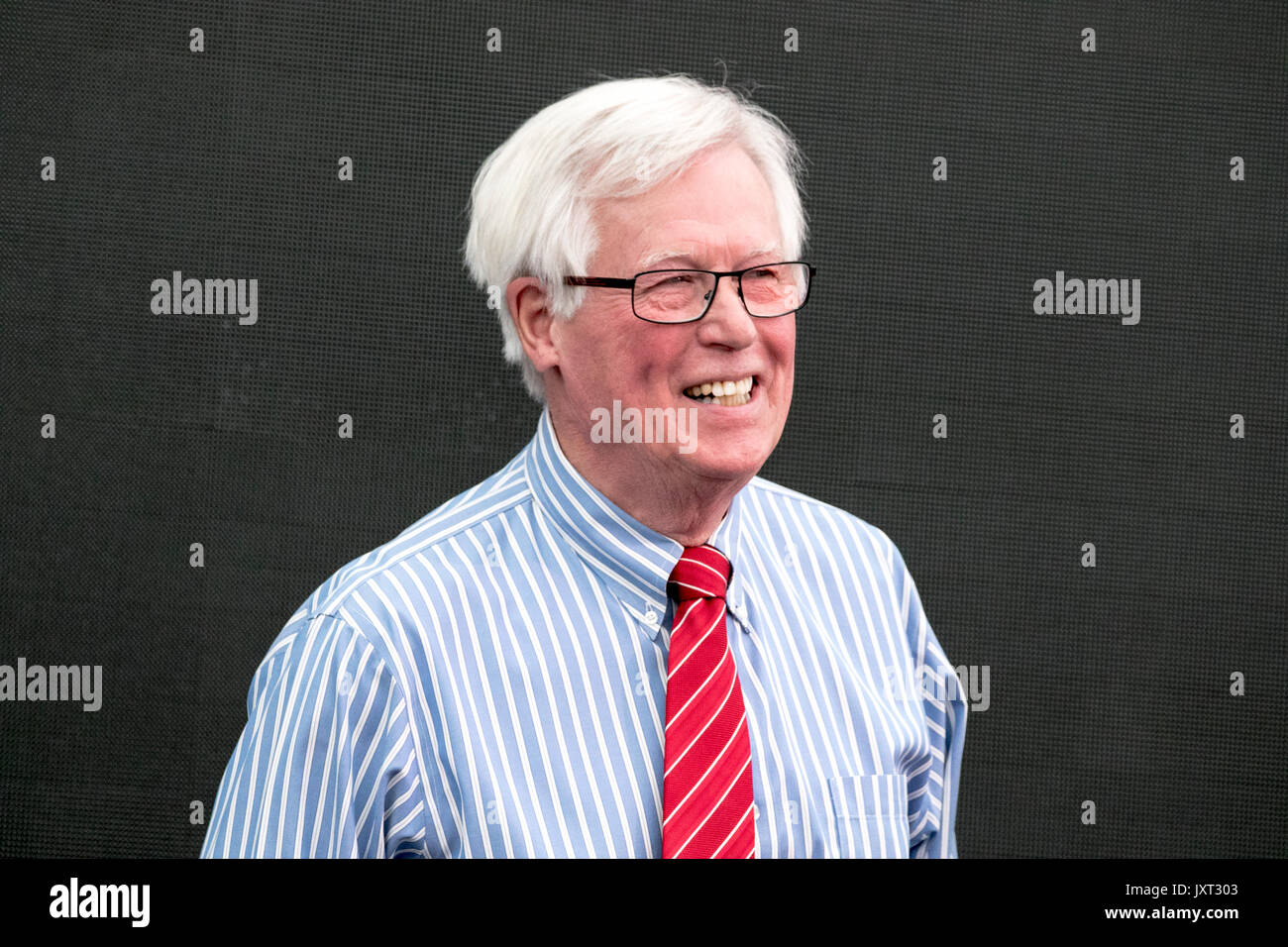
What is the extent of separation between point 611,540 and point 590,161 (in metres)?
0.47

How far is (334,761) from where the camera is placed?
1388 millimetres

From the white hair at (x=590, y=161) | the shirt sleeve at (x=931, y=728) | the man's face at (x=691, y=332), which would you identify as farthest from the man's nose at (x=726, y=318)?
the shirt sleeve at (x=931, y=728)

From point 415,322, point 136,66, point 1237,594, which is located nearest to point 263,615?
point 415,322

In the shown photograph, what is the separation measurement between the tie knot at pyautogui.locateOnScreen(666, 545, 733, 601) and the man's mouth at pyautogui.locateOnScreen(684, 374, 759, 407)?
0.64 ft

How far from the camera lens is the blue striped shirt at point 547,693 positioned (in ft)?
4.61

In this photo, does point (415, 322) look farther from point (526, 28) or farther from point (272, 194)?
point (526, 28)

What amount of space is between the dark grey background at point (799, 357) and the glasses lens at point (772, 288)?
131 centimetres

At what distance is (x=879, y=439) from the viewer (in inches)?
114

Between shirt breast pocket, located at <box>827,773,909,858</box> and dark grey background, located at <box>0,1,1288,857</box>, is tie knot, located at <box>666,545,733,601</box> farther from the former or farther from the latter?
dark grey background, located at <box>0,1,1288,857</box>

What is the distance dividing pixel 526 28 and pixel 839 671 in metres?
1.75

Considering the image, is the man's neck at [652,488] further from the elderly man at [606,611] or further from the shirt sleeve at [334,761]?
the shirt sleeve at [334,761]

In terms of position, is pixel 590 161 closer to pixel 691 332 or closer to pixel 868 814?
pixel 691 332

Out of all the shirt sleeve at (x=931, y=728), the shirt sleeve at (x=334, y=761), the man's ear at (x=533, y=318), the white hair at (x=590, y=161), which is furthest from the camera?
the shirt sleeve at (x=931, y=728)

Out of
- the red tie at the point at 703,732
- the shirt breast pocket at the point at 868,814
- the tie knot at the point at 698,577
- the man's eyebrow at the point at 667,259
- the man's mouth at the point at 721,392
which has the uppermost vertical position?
the man's eyebrow at the point at 667,259
